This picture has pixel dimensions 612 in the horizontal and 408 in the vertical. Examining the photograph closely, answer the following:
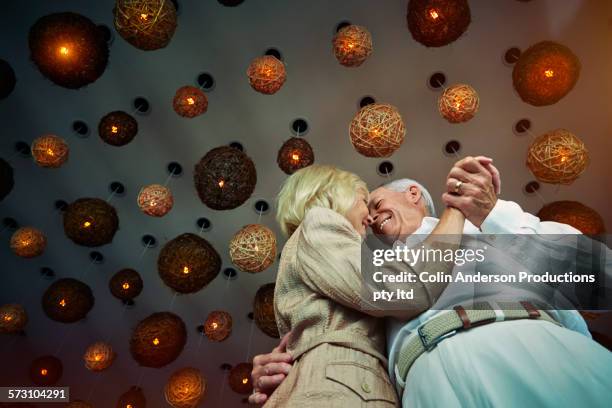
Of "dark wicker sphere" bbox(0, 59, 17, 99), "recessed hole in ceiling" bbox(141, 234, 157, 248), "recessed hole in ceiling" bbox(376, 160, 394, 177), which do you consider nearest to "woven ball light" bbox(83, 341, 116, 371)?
"recessed hole in ceiling" bbox(141, 234, 157, 248)

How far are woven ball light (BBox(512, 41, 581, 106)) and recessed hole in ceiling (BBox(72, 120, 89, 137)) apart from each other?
13.0 feet

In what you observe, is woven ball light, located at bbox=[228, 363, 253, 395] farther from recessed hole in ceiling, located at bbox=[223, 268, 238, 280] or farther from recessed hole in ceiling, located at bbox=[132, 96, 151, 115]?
recessed hole in ceiling, located at bbox=[132, 96, 151, 115]

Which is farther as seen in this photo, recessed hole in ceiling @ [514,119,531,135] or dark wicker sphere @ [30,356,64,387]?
dark wicker sphere @ [30,356,64,387]

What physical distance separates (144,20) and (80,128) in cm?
233

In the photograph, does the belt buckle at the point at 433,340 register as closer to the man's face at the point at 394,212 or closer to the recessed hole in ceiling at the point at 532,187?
the man's face at the point at 394,212

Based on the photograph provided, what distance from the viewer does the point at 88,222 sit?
315 centimetres

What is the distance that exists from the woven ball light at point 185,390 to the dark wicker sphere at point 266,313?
1.01 meters

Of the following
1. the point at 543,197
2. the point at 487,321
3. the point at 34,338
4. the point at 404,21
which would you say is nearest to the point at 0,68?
the point at 404,21

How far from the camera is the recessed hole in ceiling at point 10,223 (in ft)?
15.9

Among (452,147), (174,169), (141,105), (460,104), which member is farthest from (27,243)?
(452,147)

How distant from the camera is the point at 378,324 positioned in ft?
4.31

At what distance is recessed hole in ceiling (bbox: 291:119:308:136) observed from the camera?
413 cm

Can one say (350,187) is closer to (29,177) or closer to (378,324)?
(378,324)

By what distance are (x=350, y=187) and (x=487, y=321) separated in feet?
2.37
